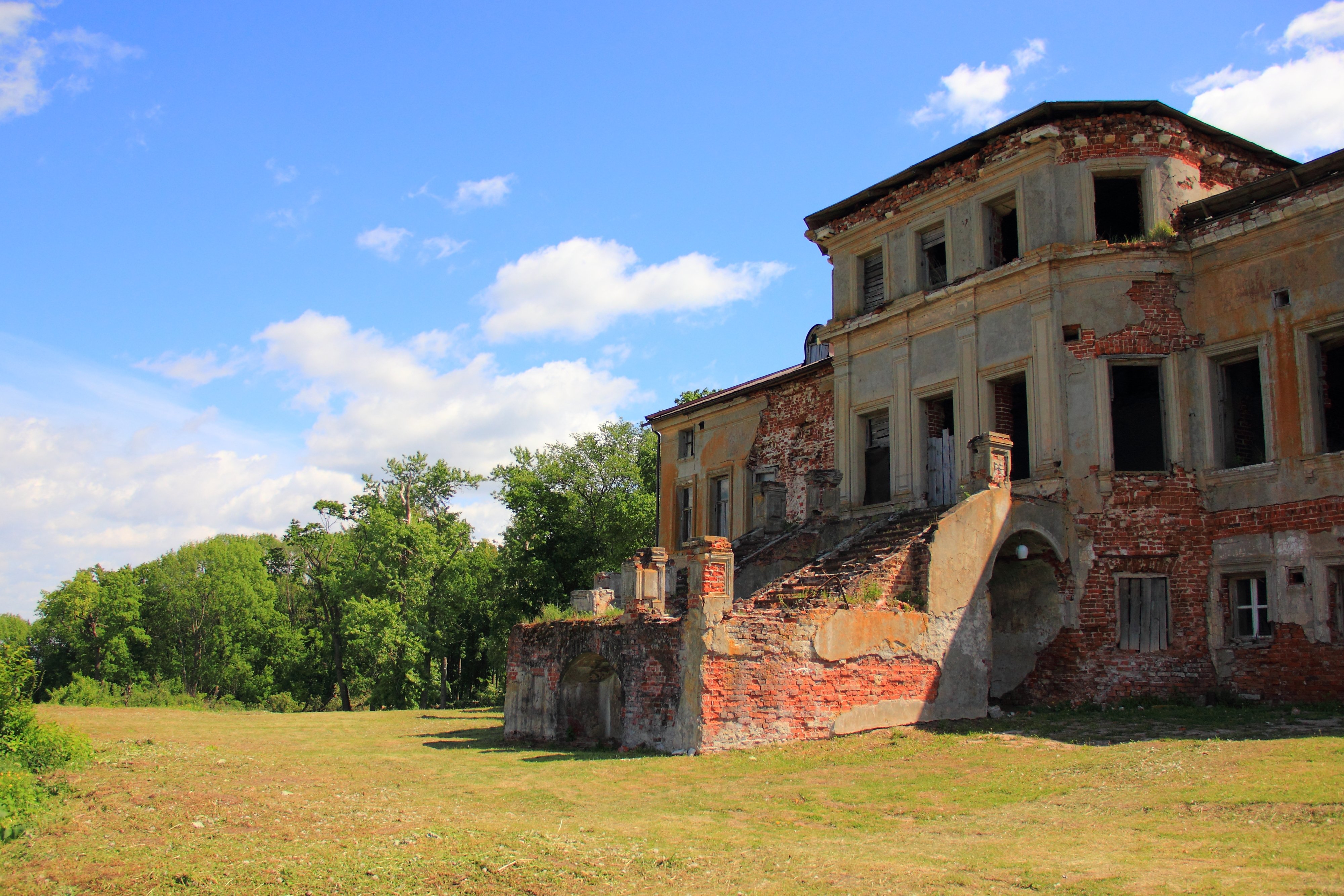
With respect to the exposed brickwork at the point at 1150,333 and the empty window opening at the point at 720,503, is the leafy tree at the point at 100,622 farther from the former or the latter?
the exposed brickwork at the point at 1150,333

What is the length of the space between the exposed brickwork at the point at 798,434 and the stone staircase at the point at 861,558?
5318 millimetres

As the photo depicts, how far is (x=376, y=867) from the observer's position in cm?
771

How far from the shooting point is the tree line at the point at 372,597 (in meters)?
43.1

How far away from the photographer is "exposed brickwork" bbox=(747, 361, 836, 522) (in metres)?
26.2

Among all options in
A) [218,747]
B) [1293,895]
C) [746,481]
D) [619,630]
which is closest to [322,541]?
[746,481]

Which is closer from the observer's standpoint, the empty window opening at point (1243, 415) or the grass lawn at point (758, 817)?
the grass lawn at point (758, 817)

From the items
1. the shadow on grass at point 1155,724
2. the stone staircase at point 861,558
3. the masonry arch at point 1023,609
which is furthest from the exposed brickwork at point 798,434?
the shadow on grass at point 1155,724

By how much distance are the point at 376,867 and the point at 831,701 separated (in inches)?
347

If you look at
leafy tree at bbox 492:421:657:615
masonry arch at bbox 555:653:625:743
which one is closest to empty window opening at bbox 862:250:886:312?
masonry arch at bbox 555:653:625:743

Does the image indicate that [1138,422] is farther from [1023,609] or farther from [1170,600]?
[1023,609]

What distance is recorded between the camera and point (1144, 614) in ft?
58.7

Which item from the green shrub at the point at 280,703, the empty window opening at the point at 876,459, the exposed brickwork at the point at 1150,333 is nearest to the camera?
the exposed brickwork at the point at 1150,333

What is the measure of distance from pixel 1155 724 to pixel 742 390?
641 inches

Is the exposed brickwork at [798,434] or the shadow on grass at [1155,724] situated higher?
the exposed brickwork at [798,434]
